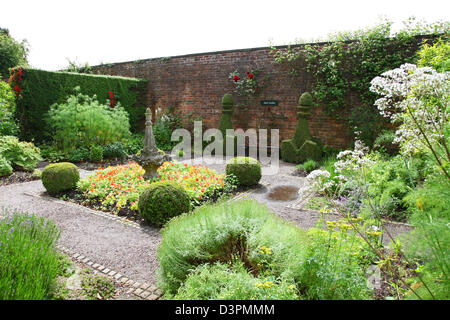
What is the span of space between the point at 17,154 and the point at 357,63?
10252 millimetres

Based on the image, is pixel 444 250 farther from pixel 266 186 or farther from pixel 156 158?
pixel 156 158

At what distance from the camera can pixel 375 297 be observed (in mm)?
2230

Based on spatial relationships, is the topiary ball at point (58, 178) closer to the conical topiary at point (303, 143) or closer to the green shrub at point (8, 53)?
the conical topiary at point (303, 143)

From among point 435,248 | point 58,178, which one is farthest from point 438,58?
Answer: point 58,178

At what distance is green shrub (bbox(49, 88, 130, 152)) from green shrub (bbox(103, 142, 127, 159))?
1.77 ft

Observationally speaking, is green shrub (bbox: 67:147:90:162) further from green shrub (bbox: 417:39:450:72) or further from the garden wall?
green shrub (bbox: 417:39:450:72)

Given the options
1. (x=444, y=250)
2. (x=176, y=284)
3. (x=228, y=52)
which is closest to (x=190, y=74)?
(x=228, y=52)

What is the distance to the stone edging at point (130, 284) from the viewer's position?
2529 mm

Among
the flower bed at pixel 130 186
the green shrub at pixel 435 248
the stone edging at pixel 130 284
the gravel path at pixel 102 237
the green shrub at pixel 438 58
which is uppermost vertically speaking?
the green shrub at pixel 438 58

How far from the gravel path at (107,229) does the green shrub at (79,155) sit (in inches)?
99.1

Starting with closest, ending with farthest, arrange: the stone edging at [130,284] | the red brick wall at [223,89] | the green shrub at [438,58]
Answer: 1. the stone edging at [130,284]
2. the green shrub at [438,58]
3. the red brick wall at [223,89]

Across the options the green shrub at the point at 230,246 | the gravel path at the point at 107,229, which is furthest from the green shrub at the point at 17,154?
the green shrub at the point at 230,246

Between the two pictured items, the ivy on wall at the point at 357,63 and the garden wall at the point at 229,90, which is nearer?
the ivy on wall at the point at 357,63
